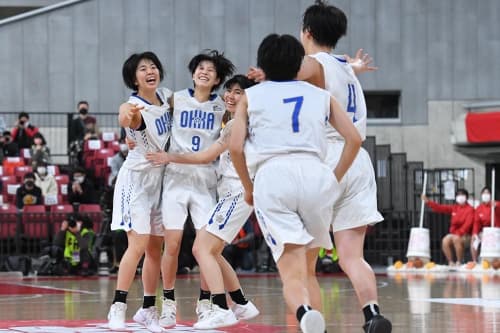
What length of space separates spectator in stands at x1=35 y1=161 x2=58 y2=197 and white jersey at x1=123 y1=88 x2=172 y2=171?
14.0m

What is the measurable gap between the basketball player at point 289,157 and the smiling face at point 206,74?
237 centimetres

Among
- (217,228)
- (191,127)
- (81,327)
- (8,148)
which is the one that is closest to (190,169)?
(191,127)

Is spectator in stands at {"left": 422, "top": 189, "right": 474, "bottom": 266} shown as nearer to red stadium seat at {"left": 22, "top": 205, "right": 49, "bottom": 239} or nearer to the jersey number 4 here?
red stadium seat at {"left": 22, "top": 205, "right": 49, "bottom": 239}

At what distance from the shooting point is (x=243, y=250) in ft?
69.8

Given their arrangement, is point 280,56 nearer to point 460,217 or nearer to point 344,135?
point 344,135

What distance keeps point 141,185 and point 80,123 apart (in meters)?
16.5

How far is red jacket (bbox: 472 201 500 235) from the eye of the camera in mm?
22766

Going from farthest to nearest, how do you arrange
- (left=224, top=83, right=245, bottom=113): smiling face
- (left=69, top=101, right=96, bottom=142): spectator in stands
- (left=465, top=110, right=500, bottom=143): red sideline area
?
1. (left=465, top=110, right=500, bottom=143): red sideline area
2. (left=69, top=101, right=96, bottom=142): spectator in stands
3. (left=224, top=83, right=245, bottom=113): smiling face

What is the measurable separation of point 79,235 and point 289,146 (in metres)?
14.3

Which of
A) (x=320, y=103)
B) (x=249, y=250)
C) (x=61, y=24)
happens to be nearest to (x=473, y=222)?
(x=249, y=250)

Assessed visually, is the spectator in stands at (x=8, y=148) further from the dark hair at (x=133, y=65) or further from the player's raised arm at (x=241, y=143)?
the player's raised arm at (x=241, y=143)

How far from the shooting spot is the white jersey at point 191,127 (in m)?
8.69

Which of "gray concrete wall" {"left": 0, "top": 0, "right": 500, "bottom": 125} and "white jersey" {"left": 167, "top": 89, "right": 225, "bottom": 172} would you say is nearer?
"white jersey" {"left": 167, "top": 89, "right": 225, "bottom": 172}

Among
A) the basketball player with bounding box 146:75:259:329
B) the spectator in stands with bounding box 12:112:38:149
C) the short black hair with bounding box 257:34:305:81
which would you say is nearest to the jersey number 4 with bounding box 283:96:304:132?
the short black hair with bounding box 257:34:305:81
